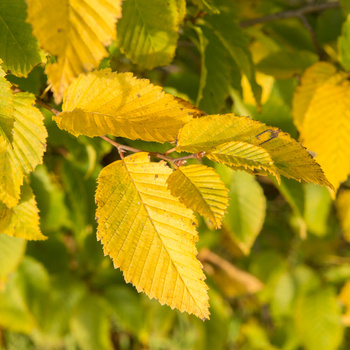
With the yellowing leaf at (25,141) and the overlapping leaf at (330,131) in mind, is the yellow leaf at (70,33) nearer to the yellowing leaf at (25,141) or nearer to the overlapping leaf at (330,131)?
the yellowing leaf at (25,141)

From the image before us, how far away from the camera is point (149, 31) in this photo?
553 mm

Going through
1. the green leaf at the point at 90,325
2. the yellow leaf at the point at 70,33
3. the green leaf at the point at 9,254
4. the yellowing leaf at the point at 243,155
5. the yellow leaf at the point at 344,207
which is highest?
the yellow leaf at the point at 70,33

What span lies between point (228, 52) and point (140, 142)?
0.28m

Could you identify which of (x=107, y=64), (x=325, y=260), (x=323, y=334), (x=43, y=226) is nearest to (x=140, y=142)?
(x=107, y=64)

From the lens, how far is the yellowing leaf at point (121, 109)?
1.40 feet

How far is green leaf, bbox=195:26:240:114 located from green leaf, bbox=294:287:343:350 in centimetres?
123

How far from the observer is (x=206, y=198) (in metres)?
0.41

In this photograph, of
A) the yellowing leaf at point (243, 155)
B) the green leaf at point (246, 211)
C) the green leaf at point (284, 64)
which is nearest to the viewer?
the yellowing leaf at point (243, 155)

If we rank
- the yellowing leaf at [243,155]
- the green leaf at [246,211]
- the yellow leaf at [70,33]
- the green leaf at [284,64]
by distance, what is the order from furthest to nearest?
the green leaf at [246,211] → the green leaf at [284,64] → the yellowing leaf at [243,155] → the yellow leaf at [70,33]

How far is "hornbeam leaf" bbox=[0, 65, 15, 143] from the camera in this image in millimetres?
388

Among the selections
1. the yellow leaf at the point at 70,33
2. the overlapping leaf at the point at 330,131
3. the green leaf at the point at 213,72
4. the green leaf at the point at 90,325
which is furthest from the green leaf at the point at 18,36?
the green leaf at the point at 90,325

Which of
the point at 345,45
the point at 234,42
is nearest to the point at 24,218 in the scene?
the point at 234,42

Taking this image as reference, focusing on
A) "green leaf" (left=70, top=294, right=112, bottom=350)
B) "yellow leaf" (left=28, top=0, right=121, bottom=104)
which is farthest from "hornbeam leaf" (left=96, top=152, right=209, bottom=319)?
"green leaf" (left=70, top=294, right=112, bottom=350)

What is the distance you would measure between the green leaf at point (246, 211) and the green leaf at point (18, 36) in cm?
67
